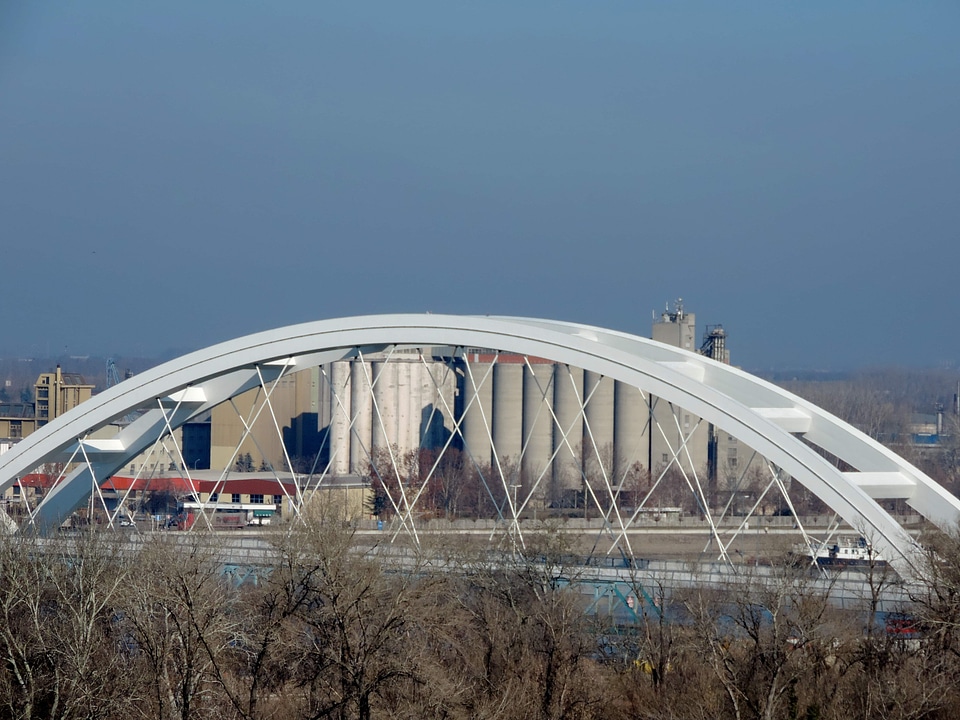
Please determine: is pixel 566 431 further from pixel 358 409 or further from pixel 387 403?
pixel 358 409

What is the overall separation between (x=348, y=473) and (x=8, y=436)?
31631 millimetres

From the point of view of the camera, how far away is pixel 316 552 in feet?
75.6

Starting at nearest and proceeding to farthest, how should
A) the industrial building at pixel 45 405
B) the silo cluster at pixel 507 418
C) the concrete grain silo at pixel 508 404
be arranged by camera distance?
1. the silo cluster at pixel 507 418
2. the concrete grain silo at pixel 508 404
3. the industrial building at pixel 45 405

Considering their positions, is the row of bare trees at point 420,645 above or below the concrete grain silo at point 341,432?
below

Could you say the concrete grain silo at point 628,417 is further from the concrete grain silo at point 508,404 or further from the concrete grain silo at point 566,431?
the concrete grain silo at point 508,404

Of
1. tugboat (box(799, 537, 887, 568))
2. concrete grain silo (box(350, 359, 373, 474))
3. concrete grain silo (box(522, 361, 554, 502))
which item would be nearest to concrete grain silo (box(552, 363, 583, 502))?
concrete grain silo (box(522, 361, 554, 502))

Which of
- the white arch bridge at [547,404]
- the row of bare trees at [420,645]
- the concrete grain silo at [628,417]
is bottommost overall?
the row of bare trees at [420,645]

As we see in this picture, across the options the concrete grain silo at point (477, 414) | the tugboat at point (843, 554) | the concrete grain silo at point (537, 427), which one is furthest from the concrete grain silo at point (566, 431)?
the tugboat at point (843, 554)

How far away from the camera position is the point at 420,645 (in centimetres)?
2273

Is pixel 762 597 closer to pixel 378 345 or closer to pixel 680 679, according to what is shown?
pixel 680 679

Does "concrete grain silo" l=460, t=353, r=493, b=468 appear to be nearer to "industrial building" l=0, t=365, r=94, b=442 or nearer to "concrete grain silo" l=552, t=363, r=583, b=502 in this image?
"concrete grain silo" l=552, t=363, r=583, b=502

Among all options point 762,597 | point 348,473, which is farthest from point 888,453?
point 348,473

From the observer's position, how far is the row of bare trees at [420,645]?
64.6 feet

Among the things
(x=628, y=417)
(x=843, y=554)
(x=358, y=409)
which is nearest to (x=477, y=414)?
(x=358, y=409)
